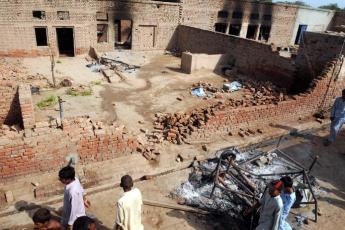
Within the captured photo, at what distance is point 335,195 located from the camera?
6348 mm

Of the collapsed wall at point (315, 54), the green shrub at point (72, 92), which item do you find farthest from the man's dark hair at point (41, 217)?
the collapsed wall at point (315, 54)

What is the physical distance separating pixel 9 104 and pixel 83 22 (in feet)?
36.8

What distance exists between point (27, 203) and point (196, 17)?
1810 centimetres

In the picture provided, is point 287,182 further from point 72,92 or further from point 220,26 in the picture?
point 220,26

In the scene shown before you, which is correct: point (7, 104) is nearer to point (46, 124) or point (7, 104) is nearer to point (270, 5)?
point (46, 124)

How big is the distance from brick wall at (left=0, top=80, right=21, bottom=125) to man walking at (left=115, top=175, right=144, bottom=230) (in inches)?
189

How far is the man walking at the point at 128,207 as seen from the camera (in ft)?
11.8

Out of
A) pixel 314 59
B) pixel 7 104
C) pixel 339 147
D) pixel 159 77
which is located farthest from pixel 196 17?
pixel 7 104

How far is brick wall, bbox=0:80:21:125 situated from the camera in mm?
6889

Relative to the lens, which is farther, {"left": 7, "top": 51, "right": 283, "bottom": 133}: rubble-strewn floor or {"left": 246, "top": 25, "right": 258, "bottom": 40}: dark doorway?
{"left": 246, "top": 25, "right": 258, "bottom": 40}: dark doorway

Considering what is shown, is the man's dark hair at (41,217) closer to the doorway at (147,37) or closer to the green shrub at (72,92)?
the green shrub at (72,92)

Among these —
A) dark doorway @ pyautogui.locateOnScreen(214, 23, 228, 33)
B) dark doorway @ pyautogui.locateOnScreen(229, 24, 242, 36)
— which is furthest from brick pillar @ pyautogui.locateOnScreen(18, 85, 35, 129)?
A: dark doorway @ pyautogui.locateOnScreen(229, 24, 242, 36)

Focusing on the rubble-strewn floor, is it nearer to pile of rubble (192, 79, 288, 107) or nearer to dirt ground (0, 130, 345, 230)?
pile of rubble (192, 79, 288, 107)

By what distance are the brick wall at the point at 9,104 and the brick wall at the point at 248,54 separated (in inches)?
399
